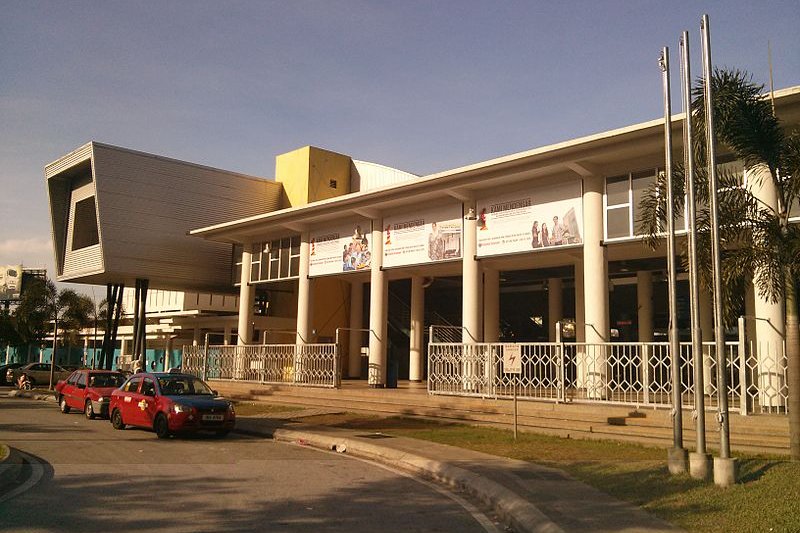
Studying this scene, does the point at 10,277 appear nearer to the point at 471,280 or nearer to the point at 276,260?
the point at 276,260

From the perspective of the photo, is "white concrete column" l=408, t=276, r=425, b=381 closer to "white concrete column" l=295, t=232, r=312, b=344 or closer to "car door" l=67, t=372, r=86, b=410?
"white concrete column" l=295, t=232, r=312, b=344

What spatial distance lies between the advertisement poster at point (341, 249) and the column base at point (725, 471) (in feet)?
56.8

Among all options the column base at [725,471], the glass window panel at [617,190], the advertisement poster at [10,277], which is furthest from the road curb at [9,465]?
the advertisement poster at [10,277]

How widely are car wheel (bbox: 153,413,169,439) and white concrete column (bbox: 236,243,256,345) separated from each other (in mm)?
14073

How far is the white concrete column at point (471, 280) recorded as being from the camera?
842 inches

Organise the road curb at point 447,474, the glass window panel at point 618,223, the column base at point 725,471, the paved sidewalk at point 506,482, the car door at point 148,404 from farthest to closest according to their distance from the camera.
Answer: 1. the glass window panel at point 618,223
2. the car door at point 148,404
3. the column base at point 725,471
4. the road curb at point 447,474
5. the paved sidewalk at point 506,482

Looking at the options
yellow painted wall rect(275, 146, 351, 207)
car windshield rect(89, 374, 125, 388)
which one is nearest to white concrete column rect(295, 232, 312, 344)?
yellow painted wall rect(275, 146, 351, 207)

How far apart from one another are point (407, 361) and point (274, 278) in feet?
27.0

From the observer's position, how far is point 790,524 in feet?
23.0

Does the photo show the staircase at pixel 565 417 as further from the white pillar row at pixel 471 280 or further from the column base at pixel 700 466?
the column base at pixel 700 466

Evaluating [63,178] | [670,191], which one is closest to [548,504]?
[670,191]

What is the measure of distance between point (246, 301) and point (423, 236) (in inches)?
423

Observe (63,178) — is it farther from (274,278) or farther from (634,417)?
(634,417)

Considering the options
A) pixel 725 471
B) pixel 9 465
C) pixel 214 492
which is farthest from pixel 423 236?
pixel 725 471
